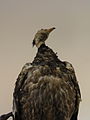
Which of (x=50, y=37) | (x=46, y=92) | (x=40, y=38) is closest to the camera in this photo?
(x=46, y=92)

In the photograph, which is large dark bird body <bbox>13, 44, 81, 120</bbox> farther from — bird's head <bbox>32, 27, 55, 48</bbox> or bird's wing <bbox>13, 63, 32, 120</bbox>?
bird's head <bbox>32, 27, 55, 48</bbox>

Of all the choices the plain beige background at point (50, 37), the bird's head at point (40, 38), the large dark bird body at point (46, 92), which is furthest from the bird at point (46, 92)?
the plain beige background at point (50, 37)

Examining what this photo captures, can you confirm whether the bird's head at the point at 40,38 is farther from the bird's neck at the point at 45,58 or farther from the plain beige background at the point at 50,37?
the plain beige background at the point at 50,37

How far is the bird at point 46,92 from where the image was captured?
1102 millimetres

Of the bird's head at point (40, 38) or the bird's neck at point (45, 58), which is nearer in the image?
the bird's neck at point (45, 58)

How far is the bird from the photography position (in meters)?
1.10

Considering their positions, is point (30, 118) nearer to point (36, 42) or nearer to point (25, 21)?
point (36, 42)

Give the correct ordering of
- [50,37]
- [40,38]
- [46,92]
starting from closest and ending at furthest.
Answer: [46,92] → [40,38] → [50,37]

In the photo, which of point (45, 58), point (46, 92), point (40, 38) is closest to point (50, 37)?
point (40, 38)

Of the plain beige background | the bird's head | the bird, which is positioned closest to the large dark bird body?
the bird

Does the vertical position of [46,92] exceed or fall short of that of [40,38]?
it falls short

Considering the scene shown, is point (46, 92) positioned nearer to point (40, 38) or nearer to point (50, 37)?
point (40, 38)

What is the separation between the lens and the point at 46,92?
110 cm

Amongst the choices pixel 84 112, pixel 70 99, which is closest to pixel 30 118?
pixel 70 99
